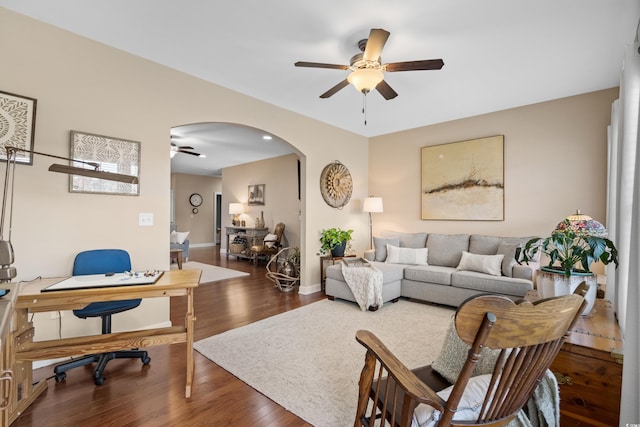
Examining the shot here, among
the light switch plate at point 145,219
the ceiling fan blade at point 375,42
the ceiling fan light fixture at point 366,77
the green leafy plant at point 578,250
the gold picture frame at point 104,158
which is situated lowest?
the green leafy plant at point 578,250

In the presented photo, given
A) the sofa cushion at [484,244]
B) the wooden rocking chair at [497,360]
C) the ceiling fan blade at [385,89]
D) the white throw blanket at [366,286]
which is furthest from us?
the sofa cushion at [484,244]

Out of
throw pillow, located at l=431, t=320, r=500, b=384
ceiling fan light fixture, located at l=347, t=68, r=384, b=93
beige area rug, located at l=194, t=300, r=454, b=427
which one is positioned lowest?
beige area rug, located at l=194, t=300, r=454, b=427

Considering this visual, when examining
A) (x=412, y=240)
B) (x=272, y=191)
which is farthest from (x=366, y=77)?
(x=272, y=191)

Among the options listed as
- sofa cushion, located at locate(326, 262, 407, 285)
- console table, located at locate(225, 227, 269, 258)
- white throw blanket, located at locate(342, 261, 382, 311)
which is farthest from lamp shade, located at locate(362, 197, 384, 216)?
console table, located at locate(225, 227, 269, 258)

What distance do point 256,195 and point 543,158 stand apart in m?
6.36

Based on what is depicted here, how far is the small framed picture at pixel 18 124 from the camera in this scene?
214cm

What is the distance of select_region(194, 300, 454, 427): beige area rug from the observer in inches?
75.5

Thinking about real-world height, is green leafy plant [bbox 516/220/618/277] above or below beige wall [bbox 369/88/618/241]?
below

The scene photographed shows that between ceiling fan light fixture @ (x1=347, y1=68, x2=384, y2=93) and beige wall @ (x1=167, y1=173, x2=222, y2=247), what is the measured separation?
356 inches

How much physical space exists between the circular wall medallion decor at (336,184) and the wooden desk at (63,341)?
3.07m

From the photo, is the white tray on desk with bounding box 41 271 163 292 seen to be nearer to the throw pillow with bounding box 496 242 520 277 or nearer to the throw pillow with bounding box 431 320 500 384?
the throw pillow with bounding box 431 320 500 384

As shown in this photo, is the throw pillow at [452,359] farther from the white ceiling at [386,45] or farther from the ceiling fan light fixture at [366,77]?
the white ceiling at [386,45]

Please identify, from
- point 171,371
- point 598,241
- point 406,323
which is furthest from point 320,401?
point 598,241

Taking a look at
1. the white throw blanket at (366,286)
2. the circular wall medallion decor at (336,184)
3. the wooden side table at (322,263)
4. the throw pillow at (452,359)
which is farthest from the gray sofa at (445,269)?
the throw pillow at (452,359)
